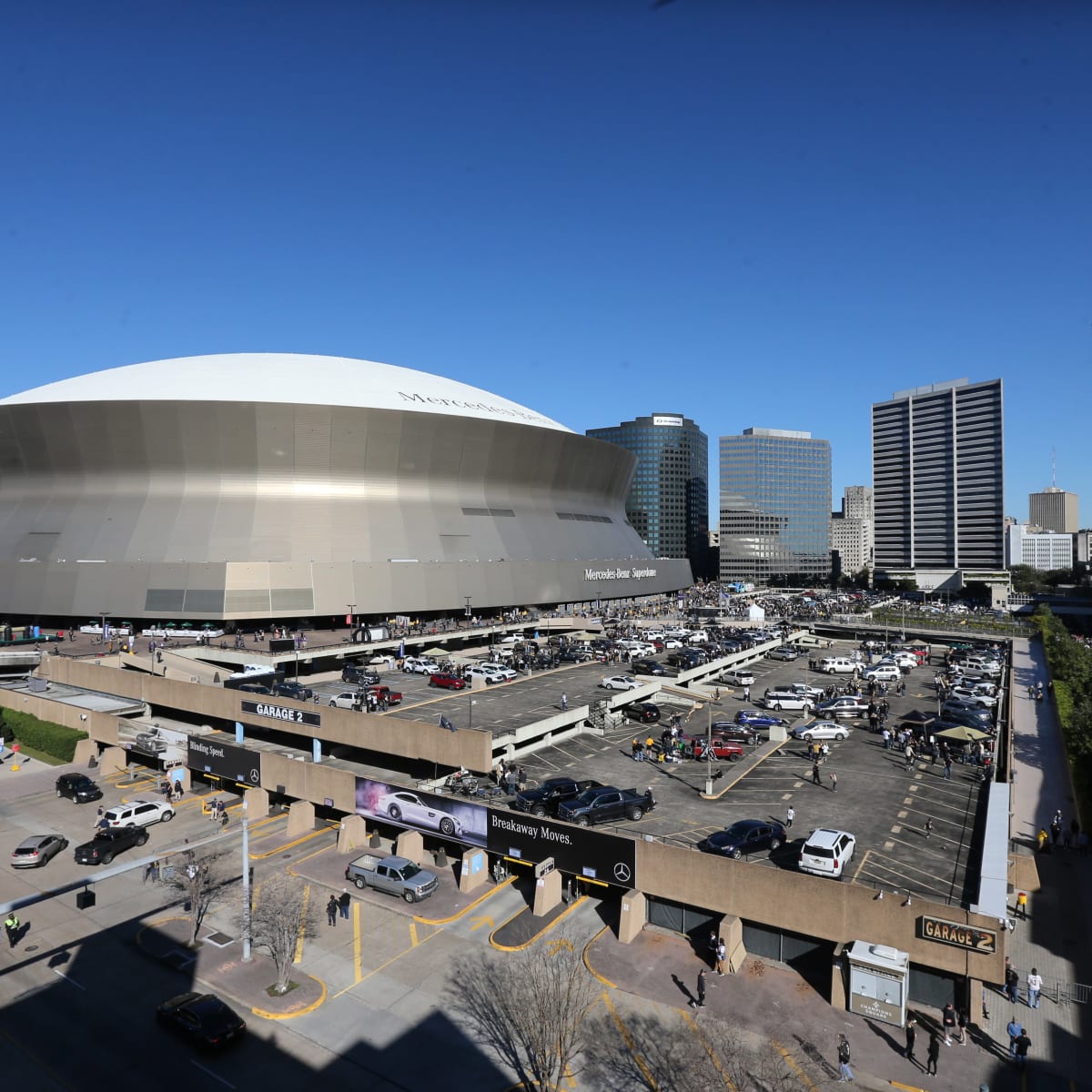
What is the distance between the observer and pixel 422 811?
971 inches

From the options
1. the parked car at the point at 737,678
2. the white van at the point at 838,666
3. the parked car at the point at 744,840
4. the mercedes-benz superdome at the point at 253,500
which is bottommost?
the white van at the point at 838,666

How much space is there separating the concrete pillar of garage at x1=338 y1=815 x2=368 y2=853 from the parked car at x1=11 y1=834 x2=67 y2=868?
9.89 meters

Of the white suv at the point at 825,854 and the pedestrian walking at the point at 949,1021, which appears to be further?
the white suv at the point at 825,854

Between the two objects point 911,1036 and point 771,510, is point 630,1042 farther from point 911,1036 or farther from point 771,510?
point 771,510

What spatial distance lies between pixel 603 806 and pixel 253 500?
51.9m

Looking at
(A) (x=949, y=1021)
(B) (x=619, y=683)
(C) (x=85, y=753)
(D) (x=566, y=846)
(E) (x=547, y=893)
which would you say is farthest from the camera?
(B) (x=619, y=683)

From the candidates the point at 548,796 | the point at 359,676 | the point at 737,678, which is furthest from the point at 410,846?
the point at 737,678

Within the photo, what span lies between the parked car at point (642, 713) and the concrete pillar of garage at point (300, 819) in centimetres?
1653

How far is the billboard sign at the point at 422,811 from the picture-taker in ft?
77.5

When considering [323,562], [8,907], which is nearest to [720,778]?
[8,907]

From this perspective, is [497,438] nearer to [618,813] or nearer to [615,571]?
[615,571]

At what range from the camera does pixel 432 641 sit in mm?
58531

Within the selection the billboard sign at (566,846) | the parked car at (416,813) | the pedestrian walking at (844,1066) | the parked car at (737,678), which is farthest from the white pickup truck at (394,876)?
the parked car at (737,678)

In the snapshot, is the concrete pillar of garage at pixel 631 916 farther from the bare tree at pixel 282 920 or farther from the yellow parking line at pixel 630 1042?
the bare tree at pixel 282 920
